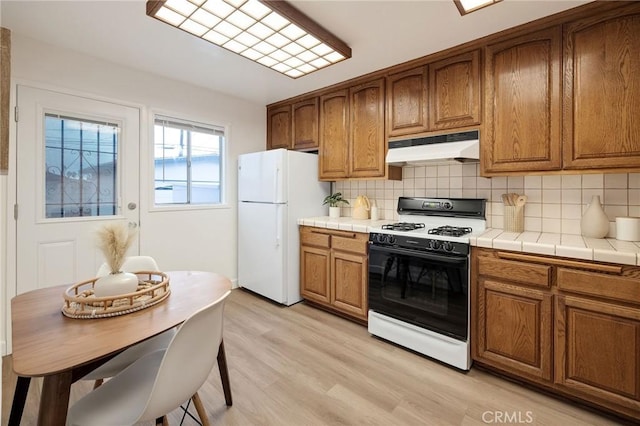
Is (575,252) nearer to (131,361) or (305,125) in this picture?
Answer: (131,361)

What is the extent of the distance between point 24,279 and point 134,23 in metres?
2.02

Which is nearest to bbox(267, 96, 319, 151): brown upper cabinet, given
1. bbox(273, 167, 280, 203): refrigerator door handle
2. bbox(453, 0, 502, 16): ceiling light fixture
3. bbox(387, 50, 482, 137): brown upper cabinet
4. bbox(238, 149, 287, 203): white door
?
bbox(238, 149, 287, 203): white door

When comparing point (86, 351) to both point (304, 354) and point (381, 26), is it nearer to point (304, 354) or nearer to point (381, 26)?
point (304, 354)

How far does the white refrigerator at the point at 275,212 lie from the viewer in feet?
10.9

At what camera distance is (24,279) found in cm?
247

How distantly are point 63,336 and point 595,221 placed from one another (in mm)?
2956

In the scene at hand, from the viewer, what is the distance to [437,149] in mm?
2604

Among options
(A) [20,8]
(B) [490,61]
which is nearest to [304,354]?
(B) [490,61]

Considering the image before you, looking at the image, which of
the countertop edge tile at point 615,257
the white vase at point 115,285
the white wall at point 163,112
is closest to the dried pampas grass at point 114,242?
the white vase at point 115,285

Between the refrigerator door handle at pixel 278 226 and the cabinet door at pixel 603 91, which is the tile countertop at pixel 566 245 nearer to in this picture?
the cabinet door at pixel 603 91

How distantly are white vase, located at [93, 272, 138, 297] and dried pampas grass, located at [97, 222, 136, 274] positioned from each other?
0.05 metres

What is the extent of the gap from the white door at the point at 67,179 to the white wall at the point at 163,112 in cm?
7

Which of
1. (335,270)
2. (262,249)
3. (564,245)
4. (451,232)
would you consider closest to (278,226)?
(262,249)

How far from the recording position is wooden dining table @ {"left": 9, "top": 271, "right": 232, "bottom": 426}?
1104mm
